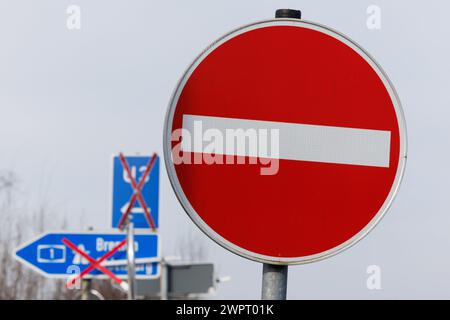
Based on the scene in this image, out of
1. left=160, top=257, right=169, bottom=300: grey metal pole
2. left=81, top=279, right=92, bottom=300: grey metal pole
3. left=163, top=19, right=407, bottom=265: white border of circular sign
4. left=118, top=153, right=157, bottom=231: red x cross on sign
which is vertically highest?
left=163, top=19, right=407, bottom=265: white border of circular sign

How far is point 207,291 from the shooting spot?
32.0 feet

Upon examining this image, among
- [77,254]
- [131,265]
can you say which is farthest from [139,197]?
[131,265]

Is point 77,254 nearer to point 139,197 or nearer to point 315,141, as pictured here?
point 139,197

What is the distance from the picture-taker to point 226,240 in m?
3.32

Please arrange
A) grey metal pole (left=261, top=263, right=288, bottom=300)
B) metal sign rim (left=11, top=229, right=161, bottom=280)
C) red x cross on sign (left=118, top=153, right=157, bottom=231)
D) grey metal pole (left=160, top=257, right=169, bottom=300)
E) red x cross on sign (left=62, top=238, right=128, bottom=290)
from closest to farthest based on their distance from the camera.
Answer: grey metal pole (left=261, top=263, right=288, bottom=300), grey metal pole (left=160, top=257, right=169, bottom=300), metal sign rim (left=11, top=229, right=161, bottom=280), red x cross on sign (left=62, top=238, right=128, bottom=290), red x cross on sign (left=118, top=153, right=157, bottom=231)

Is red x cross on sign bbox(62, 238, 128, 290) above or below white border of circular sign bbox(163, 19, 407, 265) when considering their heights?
below

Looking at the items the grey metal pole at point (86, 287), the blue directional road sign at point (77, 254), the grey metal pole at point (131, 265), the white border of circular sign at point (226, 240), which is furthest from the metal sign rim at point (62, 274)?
the white border of circular sign at point (226, 240)

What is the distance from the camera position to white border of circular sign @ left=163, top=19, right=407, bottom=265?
3.29 m

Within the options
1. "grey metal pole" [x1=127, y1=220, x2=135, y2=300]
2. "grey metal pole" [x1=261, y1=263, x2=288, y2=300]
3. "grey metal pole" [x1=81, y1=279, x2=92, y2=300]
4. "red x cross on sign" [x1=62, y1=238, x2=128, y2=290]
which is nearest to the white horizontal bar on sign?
"grey metal pole" [x1=261, y1=263, x2=288, y2=300]

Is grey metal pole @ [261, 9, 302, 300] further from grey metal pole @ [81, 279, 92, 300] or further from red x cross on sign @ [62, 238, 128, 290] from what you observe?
grey metal pole @ [81, 279, 92, 300]

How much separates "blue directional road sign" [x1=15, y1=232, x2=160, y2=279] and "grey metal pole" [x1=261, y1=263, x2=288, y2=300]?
24.2 ft
